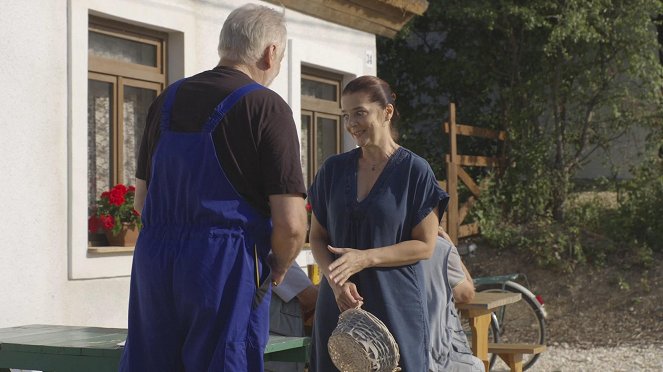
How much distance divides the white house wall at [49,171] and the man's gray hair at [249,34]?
318cm

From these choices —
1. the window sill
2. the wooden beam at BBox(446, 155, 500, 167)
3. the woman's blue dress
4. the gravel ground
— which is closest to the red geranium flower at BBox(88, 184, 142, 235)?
the window sill

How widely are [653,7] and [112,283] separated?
10.7 metres

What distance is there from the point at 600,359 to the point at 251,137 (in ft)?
24.0

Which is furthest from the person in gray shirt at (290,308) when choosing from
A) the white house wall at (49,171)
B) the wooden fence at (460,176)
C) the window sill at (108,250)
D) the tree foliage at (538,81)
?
the tree foliage at (538,81)

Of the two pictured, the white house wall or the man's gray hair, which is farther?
the white house wall

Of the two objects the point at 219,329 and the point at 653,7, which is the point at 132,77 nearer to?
the point at 219,329

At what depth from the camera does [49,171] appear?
20.5ft

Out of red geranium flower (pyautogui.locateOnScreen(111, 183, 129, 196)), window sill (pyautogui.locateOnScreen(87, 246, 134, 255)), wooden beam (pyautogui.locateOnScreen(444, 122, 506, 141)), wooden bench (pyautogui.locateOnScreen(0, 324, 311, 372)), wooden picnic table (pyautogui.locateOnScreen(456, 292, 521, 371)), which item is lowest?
wooden picnic table (pyautogui.locateOnScreen(456, 292, 521, 371))

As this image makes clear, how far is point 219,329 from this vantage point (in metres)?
2.90

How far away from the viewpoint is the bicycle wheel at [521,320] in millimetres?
8516

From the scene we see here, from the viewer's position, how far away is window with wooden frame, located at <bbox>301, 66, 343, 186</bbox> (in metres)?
9.46

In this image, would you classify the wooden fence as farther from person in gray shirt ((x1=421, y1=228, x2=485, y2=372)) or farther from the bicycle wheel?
person in gray shirt ((x1=421, y1=228, x2=485, y2=372))

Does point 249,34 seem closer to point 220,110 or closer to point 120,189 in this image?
point 220,110

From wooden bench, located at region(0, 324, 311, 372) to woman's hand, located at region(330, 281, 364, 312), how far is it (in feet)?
0.66
